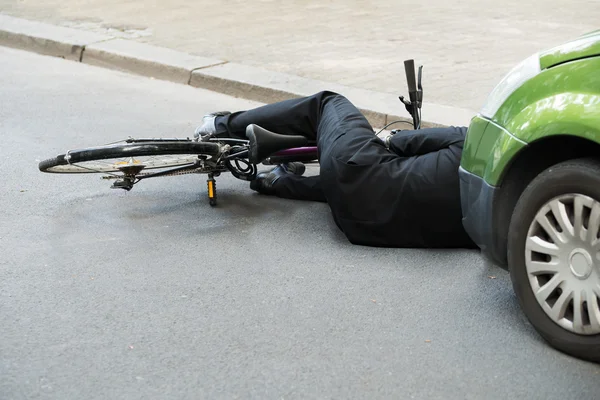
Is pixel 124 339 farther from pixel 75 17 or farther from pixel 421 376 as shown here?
pixel 75 17

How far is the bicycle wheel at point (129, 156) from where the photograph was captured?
4988 millimetres

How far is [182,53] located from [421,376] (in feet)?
21.0

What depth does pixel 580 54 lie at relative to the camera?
3.58 metres

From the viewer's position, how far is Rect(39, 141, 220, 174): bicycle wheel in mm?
4988

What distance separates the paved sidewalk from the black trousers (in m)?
2.66

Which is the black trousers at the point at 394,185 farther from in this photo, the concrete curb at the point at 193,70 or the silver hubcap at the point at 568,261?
the concrete curb at the point at 193,70

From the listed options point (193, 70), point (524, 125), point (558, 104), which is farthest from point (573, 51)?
point (193, 70)

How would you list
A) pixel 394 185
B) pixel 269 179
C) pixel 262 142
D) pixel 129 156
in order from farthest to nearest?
pixel 269 179
pixel 262 142
pixel 129 156
pixel 394 185

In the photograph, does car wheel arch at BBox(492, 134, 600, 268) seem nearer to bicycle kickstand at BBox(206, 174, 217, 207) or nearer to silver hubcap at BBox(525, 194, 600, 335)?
silver hubcap at BBox(525, 194, 600, 335)

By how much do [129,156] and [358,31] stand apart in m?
5.74

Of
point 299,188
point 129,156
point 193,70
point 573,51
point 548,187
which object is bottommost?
point 299,188

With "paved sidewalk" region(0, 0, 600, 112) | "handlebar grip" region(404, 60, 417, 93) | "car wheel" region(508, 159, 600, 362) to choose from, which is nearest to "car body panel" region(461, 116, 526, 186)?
"car wheel" region(508, 159, 600, 362)

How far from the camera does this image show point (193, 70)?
8.69 m

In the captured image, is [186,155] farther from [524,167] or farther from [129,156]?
[524,167]
